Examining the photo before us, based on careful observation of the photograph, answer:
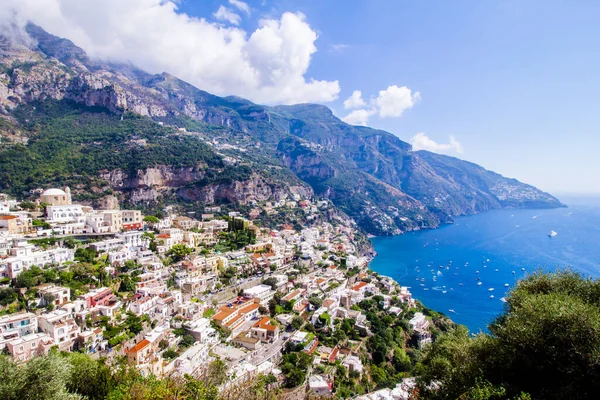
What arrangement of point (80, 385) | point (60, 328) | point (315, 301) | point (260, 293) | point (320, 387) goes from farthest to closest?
point (315, 301) → point (260, 293) → point (320, 387) → point (60, 328) → point (80, 385)

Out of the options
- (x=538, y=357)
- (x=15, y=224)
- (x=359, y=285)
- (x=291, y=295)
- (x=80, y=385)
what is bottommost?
(x=359, y=285)

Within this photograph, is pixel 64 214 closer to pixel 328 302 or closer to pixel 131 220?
pixel 131 220

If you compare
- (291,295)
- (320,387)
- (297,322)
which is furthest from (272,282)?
(320,387)

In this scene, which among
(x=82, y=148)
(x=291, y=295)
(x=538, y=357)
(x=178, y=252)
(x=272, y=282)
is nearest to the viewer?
(x=538, y=357)

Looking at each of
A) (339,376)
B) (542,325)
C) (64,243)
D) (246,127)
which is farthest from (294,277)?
(246,127)

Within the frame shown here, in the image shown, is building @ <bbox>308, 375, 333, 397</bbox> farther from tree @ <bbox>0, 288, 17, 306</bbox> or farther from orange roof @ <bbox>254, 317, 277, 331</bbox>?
tree @ <bbox>0, 288, 17, 306</bbox>

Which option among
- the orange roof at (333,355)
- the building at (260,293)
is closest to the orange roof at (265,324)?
the building at (260,293)

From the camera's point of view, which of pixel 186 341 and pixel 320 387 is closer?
pixel 320 387
